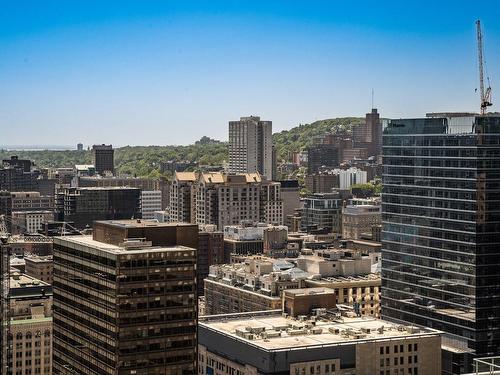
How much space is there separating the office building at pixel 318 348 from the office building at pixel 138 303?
12168 mm

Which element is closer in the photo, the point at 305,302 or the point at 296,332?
the point at 296,332

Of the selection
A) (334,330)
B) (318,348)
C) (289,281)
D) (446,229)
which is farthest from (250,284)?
(318,348)

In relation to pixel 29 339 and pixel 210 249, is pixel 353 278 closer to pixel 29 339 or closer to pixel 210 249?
pixel 29 339

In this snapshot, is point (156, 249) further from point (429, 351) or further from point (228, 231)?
point (228, 231)

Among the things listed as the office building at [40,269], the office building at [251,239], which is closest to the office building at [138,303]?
the office building at [40,269]

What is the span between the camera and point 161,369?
80.0 m

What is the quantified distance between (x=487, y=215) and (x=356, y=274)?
3746 cm

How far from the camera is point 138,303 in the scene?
79.3 m

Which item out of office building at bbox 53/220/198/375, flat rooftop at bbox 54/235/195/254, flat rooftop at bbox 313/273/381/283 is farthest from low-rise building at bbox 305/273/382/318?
flat rooftop at bbox 54/235/195/254

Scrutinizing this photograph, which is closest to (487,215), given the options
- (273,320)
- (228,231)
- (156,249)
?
(273,320)

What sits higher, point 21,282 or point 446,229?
point 446,229

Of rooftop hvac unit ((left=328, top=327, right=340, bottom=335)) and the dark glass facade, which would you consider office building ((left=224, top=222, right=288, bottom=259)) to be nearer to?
the dark glass facade

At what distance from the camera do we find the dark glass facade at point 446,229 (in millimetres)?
102312

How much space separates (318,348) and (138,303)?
740 inches
